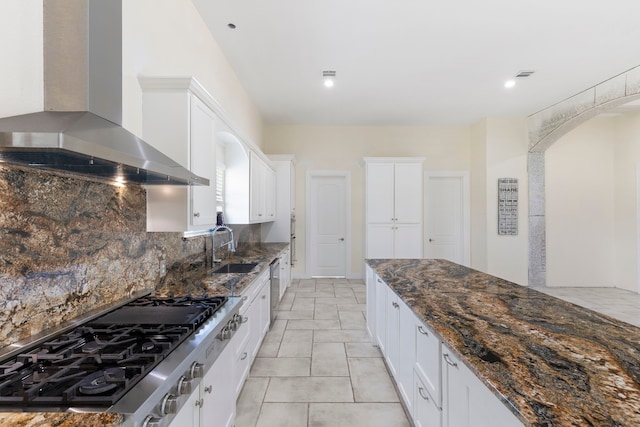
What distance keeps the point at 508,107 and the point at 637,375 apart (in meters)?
5.32

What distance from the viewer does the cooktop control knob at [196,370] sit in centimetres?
113

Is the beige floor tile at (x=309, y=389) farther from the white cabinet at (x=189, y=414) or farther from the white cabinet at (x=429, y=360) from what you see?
the white cabinet at (x=189, y=414)

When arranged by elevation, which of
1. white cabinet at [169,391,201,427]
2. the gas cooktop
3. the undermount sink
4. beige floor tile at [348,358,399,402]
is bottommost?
beige floor tile at [348,358,399,402]

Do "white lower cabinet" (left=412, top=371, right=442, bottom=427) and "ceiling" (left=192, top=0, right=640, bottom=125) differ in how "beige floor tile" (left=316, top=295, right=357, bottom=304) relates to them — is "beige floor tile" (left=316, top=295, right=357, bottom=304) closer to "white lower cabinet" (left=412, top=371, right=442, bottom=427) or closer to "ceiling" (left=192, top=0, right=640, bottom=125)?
"white lower cabinet" (left=412, top=371, right=442, bottom=427)

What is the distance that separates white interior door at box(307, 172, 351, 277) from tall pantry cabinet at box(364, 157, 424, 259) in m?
0.72

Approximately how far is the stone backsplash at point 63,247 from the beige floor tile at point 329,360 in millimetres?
1635

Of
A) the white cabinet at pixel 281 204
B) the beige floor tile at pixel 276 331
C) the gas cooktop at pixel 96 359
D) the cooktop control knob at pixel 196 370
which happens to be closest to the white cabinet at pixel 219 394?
the cooktop control knob at pixel 196 370

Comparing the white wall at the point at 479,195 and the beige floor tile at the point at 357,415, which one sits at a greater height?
the white wall at the point at 479,195

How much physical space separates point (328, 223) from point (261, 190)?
7.87 feet

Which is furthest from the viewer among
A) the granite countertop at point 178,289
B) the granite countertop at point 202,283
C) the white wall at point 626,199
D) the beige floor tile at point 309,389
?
the white wall at point 626,199

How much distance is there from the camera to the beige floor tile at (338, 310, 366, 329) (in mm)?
3596

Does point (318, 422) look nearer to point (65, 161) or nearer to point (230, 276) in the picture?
point (230, 276)

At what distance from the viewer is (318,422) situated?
6.50 ft

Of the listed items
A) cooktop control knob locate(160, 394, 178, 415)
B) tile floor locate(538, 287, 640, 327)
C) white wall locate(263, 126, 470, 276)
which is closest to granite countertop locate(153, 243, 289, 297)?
cooktop control knob locate(160, 394, 178, 415)
